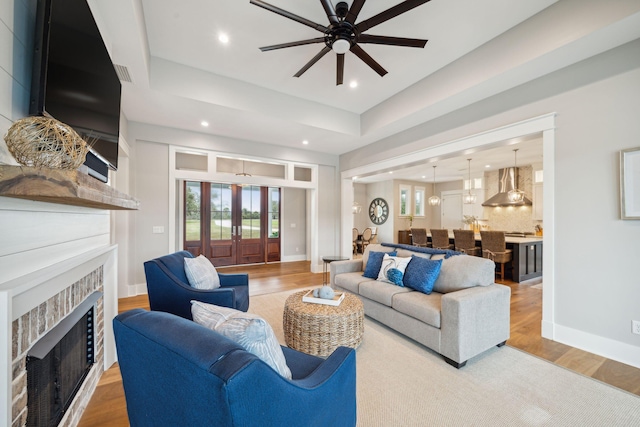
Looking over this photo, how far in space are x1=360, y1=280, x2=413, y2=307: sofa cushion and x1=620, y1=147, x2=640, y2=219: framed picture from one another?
2.03 metres

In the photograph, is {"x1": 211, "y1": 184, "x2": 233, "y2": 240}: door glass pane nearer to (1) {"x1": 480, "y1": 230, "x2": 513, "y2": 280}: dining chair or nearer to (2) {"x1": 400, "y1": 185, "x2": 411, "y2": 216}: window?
(1) {"x1": 480, "y1": 230, "x2": 513, "y2": 280}: dining chair

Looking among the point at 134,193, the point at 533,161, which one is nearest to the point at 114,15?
the point at 134,193

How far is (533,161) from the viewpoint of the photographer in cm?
662

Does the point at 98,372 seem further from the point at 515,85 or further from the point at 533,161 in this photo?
the point at 533,161

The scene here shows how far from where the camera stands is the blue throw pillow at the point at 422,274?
110 inches

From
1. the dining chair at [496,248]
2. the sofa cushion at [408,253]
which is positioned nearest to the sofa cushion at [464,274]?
the sofa cushion at [408,253]

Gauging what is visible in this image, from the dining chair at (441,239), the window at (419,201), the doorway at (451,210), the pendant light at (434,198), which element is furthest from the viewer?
the window at (419,201)

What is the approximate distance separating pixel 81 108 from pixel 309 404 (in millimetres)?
1937

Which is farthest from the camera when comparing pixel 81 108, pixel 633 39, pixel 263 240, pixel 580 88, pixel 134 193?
pixel 263 240

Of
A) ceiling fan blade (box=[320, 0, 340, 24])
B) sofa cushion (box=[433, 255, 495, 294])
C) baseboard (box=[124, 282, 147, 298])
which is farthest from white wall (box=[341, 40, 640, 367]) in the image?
baseboard (box=[124, 282, 147, 298])

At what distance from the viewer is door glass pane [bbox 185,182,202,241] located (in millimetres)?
6324

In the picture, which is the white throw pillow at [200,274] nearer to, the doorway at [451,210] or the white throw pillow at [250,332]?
the white throw pillow at [250,332]

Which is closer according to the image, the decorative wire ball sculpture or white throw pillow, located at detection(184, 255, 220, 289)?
the decorative wire ball sculpture

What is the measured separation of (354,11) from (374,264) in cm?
278
